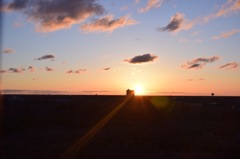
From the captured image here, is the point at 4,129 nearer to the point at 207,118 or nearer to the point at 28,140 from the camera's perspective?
the point at 28,140

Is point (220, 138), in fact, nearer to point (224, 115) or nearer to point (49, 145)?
point (49, 145)

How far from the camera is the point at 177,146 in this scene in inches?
972

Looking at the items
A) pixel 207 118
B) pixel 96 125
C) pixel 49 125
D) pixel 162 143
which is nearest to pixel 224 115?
pixel 207 118

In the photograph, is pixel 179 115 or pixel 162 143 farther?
pixel 179 115

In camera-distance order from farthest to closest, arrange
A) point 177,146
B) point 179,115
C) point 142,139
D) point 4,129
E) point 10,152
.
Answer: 1. point 179,115
2. point 4,129
3. point 142,139
4. point 177,146
5. point 10,152

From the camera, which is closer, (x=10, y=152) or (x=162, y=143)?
(x=10, y=152)

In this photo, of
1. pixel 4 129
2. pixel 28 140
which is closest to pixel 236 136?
pixel 28 140

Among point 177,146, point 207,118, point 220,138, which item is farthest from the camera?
point 207,118

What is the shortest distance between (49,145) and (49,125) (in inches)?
443

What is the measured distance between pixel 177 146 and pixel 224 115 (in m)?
27.5

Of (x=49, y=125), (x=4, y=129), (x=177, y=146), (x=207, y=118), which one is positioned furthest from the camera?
(x=207, y=118)

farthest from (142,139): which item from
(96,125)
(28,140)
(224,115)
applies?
(224,115)

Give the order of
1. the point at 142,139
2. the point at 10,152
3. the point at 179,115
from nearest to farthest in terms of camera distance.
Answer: the point at 10,152 → the point at 142,139 → the point at 179,115

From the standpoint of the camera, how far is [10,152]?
2278cm
